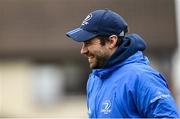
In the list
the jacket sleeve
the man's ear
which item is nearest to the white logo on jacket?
the jacket sleeve

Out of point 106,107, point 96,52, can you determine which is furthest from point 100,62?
point 106,107

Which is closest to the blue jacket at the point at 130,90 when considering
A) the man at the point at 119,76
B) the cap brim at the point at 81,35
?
the man at the point at 119,76

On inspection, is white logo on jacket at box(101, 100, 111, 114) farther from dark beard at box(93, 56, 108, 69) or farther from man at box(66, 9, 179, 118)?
dark beard at box(93, 56, 108, 69)

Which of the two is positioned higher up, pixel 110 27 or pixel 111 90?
pixel 110 27

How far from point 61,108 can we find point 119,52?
10517mm

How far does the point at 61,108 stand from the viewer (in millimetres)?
15336

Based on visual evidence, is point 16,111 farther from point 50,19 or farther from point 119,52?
point 119,52

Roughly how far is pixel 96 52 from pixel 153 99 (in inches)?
21.9

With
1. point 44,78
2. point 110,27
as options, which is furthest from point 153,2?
point 110,27

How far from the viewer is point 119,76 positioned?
4.83 m

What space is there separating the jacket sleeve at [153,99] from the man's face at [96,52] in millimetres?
356

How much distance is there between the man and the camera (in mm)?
4617

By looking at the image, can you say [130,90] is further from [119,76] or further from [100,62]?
[100,62]

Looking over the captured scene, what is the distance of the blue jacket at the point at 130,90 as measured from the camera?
460 centimetres
